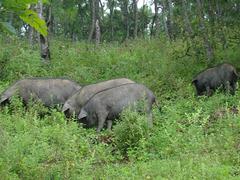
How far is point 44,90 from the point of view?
12.2 m

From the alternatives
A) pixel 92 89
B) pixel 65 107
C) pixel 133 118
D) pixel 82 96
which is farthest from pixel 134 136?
pixel 92 89

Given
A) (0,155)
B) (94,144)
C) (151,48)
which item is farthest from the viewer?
A: (151,48)

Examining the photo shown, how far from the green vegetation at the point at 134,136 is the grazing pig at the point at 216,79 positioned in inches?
15.2

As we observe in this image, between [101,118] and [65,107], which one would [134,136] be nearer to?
[101,118]

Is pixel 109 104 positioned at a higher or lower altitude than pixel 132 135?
higher

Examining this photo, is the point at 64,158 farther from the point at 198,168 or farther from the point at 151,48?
the point at 151,48

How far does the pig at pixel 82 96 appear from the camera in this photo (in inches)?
442

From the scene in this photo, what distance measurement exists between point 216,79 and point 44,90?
5.16m

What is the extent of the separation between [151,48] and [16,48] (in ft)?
18.0

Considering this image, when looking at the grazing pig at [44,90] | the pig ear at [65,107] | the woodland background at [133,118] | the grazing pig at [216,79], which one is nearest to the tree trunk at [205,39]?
the woodland background at [133,118]

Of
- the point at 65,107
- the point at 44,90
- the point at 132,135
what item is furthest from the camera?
the point at 44,90

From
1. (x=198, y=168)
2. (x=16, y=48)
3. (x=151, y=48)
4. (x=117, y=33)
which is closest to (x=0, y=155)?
(x=198, y=168)

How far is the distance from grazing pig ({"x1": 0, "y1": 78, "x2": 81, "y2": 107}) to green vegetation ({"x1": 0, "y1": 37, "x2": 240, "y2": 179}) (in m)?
0.81

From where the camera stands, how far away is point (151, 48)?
1917cm
